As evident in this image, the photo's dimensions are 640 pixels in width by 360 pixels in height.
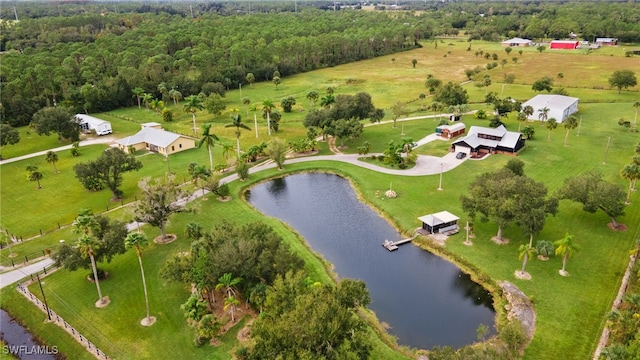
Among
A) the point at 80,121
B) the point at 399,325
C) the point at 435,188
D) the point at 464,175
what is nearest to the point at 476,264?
the point at 399,325

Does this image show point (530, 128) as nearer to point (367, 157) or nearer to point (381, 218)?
point (367, 157)

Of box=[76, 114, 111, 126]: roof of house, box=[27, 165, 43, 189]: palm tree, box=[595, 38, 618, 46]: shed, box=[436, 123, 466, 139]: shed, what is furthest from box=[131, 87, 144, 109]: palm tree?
box=[595, 38, 618, 46]: shed

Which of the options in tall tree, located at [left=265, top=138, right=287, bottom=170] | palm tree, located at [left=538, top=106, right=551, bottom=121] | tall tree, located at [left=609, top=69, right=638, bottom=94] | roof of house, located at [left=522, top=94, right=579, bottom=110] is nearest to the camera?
tall tree, located at [left=265, top=138, right=287, bottom=170]

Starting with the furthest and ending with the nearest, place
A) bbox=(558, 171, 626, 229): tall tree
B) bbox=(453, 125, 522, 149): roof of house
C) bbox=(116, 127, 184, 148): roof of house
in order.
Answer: bbox=(116, 127, 184, 148): roof of house < bbox=(453, 125, 522, 149): roof of house < bbox=(558, 171, 626, 229): tall tree

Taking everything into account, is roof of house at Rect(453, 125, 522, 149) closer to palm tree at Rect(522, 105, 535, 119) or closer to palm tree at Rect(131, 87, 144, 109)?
palm tree at Rect(522, 105, 535, 119)

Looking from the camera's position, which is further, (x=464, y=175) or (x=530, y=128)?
(x=530, y=128)

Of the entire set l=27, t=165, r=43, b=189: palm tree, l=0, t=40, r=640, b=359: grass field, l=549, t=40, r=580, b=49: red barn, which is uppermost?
l=549, t=40, r=580, b=49: red barn

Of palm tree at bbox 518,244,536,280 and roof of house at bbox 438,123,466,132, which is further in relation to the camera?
roof of house at bbox 438,123,466,132

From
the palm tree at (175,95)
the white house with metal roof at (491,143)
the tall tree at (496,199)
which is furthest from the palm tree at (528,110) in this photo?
the palm tree at (175,95)

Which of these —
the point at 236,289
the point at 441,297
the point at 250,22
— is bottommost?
the point at 441,297
